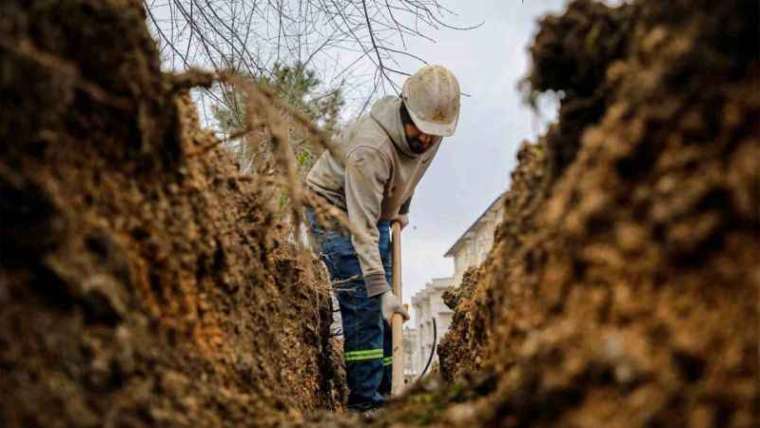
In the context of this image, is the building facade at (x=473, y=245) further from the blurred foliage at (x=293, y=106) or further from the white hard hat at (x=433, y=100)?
the white hard hat at (x=433, y=100)

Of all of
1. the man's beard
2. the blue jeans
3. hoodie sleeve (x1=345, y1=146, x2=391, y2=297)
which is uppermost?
the man's beard

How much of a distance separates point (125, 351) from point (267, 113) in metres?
0.78

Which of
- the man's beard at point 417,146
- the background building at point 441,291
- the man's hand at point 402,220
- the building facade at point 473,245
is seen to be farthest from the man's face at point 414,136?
the background building at point 441,291

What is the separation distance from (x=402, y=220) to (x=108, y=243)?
11.1 feet

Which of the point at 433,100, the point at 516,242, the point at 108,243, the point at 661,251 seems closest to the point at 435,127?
the point at 433,100

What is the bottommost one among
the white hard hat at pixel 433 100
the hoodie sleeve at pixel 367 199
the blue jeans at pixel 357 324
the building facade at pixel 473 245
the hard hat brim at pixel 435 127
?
the blue jeans at pixel 357 324

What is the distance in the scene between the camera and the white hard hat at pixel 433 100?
13.5ft

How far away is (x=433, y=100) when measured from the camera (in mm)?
4094

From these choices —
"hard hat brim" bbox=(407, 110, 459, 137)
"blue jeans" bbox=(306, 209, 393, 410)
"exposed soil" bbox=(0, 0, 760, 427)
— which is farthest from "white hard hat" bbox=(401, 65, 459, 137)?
"exposed soil" bbox=(0, 0, 760, 427)

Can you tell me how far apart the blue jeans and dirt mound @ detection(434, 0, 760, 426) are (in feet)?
9.38

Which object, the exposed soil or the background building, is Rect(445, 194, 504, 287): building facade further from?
the exposed soil

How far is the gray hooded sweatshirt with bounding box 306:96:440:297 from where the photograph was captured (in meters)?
4.12

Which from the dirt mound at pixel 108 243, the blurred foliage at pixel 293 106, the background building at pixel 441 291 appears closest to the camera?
the dirt mound at pixel 108 243

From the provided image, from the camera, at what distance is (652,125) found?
1.28 meters
